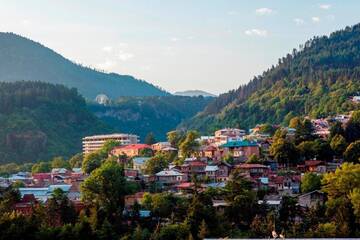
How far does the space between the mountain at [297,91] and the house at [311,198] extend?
89.2ft

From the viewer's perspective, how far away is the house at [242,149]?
139 feet

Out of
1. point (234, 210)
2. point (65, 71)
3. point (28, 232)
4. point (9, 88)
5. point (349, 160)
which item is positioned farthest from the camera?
point (65, 71)

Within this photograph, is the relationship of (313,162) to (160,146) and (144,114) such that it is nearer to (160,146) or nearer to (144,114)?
(160,146)

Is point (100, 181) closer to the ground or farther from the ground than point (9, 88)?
closer to the ground

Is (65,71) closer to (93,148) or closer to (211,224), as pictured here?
(93,148)

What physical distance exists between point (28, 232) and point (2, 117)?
148ft

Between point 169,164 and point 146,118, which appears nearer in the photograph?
point 169,164

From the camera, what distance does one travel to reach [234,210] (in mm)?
28266

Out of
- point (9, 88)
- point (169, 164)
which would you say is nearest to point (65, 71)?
point (9, 88)

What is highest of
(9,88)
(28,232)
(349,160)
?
(9,88)

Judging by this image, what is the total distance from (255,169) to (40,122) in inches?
1576

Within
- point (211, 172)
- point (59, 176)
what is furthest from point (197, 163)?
point (59, 176)

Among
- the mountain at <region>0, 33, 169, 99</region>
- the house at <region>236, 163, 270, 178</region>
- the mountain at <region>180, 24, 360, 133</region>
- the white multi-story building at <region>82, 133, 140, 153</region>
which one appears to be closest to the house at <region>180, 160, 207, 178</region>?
the house at <region>236, 163, 270, 178</region>

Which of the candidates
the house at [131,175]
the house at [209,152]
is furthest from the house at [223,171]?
the house at [209,152]
